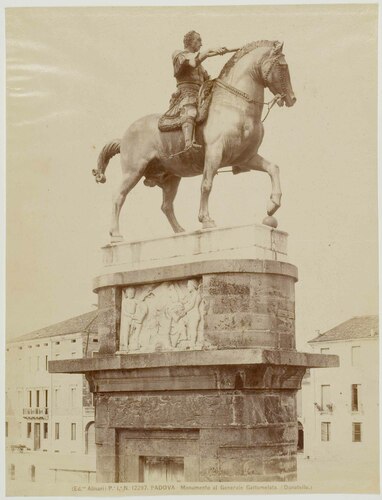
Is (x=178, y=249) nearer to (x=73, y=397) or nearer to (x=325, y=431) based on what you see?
(x=73, y=397)

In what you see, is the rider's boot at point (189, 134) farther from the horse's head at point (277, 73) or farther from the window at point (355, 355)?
the window at point (355, 355)

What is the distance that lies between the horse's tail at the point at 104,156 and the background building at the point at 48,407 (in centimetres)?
262

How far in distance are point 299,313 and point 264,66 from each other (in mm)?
4978

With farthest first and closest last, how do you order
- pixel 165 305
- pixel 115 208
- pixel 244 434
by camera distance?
1. pixel 115 208
2. pixel 165 305
3. pixel 244 434

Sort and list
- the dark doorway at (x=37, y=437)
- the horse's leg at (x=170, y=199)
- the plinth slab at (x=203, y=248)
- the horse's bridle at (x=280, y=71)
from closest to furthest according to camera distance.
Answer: the plinth slab at (x=203, y=248), the horse's bridle at (x=280, y=71), the horse's leg at (x=170, y=199), the dark doorway at (x=37, y=437)

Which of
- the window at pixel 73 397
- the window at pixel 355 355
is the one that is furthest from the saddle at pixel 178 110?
the window at pixel 73 397

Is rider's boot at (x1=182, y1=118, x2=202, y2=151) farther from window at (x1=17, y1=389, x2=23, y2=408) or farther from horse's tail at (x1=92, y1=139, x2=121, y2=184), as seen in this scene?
window at (x1=17, y1=389, x2=23, y2=408)

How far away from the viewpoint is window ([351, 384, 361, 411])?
20.9 m

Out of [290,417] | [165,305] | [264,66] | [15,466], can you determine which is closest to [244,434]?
[290,417]

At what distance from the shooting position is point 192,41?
16203 mm

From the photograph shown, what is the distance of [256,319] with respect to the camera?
15.3 metres

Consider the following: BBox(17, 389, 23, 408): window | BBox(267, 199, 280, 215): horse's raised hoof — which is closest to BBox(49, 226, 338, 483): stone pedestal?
BBox(267, 199, 280, 215): horse's raised hoof

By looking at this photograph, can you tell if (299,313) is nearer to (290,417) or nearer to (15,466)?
(290,417)

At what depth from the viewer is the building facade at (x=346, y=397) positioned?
1579 cm
